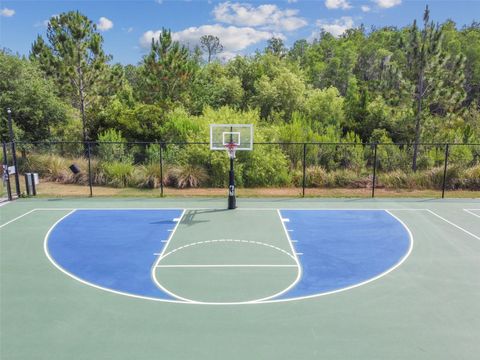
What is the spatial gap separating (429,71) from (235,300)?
15732 millimetres

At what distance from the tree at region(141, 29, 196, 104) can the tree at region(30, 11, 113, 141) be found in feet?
9.27

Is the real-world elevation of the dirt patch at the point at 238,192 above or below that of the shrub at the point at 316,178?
below

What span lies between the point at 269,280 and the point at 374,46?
59.6 meters

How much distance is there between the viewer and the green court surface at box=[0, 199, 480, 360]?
6.21m

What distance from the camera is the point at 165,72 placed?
28578 millimetres

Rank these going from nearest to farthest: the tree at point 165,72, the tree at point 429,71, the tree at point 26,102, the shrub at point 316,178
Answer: the tree at point 429,71, the shrub at point 316,178, the tree at point 26,102, the tree at point 165,72

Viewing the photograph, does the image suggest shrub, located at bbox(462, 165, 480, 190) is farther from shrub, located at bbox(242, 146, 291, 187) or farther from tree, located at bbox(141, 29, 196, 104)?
tree, located at bbox(141, 29, 196, 104)

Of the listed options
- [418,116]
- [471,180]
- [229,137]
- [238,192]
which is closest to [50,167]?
[238,192]

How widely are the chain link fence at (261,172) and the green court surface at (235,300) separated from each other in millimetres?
5601

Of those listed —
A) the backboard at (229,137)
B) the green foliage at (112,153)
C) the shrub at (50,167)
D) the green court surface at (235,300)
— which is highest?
the backboard at (229,137)

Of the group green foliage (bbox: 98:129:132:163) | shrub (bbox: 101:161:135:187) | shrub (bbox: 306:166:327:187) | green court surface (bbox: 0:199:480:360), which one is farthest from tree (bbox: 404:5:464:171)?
green foliage (bbox: 98:129:132:163)

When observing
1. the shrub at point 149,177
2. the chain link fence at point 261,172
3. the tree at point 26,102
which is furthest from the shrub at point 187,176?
the tree at point 26,102

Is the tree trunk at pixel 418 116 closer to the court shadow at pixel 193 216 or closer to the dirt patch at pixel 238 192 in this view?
the dirt patch at pixel 238 192

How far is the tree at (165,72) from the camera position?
28.6m
